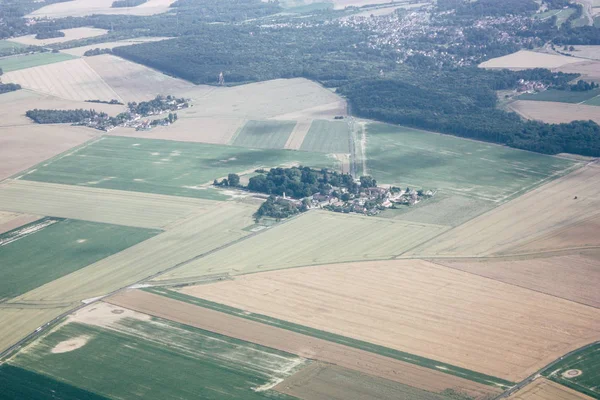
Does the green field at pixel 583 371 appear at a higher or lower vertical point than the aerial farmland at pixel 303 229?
lower

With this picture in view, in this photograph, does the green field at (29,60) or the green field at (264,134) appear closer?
the green field at (264,134)

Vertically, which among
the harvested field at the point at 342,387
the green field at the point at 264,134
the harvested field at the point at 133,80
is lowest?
the harvested field at the point at 342,387

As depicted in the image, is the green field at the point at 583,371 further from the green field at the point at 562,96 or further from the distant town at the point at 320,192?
the green field at the point at 562,96

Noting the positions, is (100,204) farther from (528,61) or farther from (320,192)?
(528,61)

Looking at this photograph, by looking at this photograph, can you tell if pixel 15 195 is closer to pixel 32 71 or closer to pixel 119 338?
pixel 119 338

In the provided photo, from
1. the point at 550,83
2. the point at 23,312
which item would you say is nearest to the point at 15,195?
the point at 23,312

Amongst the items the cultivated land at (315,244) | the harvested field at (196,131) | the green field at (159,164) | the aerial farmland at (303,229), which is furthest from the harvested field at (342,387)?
the harvested field at (196,131)

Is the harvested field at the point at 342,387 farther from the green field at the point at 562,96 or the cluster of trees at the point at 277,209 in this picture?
the green field at the point at 562,96

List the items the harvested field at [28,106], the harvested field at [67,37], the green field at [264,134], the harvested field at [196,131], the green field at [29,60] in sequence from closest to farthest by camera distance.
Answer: the green field at [264,134], the harvested field at [196,131], the harvested field at [28,106], the green field at [29,60], the harvested field at [67,37]

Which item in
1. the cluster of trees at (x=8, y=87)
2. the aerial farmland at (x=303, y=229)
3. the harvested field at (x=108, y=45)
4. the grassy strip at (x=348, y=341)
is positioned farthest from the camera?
the harvested field at (x=108, y=45)
